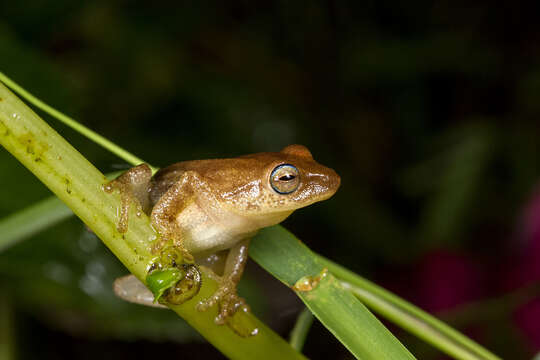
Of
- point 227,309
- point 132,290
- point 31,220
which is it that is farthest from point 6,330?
point 227,309

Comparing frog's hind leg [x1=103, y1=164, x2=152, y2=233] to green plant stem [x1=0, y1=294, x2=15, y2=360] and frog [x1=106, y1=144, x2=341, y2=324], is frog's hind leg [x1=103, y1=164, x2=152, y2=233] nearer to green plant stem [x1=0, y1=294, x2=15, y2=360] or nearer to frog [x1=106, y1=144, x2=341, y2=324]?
frog [x1=106, y1=144, x2=341, y2=324]

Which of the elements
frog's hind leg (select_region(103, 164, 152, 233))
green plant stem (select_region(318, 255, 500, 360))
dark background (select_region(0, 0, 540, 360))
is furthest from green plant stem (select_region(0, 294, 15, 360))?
green plant stem (select_region(318, 255, 500, 360))

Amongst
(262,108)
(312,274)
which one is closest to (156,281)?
(312,274)

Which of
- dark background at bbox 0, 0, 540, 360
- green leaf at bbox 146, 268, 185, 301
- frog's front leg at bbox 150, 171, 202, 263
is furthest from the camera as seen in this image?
dark background at bbox 0, 0, 540, 360

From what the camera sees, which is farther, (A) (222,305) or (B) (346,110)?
(B) (346,110)

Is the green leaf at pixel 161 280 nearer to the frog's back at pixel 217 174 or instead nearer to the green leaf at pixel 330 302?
the green leaf at pixel 330 302

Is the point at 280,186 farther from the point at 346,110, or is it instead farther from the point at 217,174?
the point at 346,110
